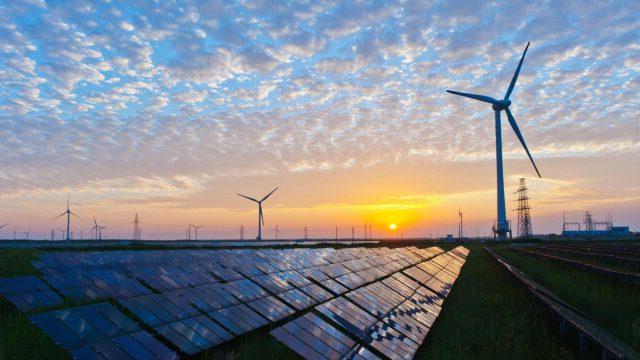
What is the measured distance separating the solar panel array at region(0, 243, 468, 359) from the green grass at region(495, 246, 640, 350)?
18.6 feet

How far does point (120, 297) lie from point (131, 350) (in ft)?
15.0

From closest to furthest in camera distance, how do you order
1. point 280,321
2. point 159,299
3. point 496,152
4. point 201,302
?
point 159,299 → point 201,302 → point 280,321 → point 496,152

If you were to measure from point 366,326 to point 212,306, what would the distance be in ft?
14.5

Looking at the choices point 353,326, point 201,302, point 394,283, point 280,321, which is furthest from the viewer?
point 394,283

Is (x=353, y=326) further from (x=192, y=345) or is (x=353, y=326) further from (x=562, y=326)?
(x=562, y=326)

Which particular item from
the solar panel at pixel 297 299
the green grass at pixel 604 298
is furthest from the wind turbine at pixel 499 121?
the solar panel at pixel 297 299

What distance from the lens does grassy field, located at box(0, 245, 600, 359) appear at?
1132cm

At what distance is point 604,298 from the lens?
2062 cm

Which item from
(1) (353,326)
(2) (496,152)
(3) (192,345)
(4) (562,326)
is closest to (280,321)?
(1) (353,326)

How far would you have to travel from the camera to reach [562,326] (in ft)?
46.3

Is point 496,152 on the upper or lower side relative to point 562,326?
upper

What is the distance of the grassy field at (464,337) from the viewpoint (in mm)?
11320

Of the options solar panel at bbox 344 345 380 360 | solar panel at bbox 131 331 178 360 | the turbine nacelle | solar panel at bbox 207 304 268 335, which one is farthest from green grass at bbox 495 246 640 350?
the turbine nacelle

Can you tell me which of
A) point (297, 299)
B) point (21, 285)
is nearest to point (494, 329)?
point (297, 299)
